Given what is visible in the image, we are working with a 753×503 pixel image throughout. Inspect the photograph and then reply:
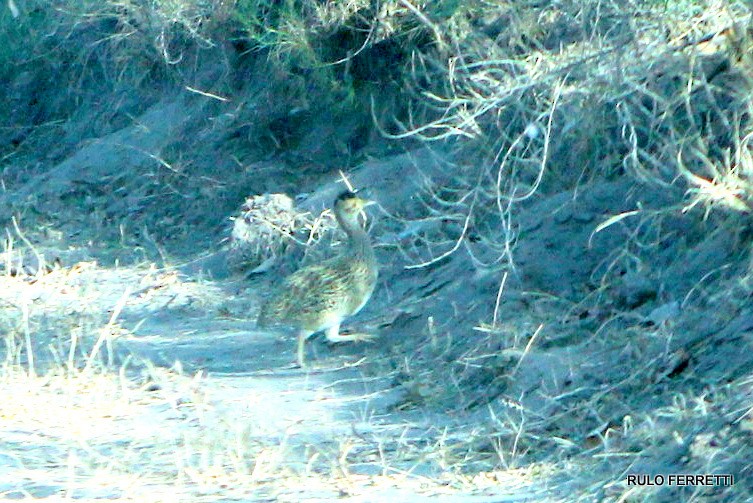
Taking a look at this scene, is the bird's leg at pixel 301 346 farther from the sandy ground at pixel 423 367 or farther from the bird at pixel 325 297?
the sandy ground at pixel 423 367

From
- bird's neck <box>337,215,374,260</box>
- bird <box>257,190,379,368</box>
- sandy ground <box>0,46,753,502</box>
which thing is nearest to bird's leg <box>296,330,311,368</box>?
bird <box>257,190,379,368</box>

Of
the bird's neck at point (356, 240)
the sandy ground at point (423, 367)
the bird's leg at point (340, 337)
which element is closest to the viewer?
the sandy ground at point (423, 367)

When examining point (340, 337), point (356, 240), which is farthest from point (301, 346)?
point (356, 240)

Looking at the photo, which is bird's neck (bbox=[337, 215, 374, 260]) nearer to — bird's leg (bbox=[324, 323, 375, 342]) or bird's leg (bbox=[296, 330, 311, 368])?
bird's leg (bbox=[324, 323, 375, 342])

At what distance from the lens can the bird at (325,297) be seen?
319 inches

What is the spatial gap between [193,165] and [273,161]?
43.0 inches

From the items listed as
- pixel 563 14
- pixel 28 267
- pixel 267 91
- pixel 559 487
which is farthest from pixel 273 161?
pixel 559 487

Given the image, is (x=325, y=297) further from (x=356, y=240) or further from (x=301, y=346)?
(x=356, y=240)

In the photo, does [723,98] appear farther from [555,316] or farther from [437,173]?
[437,173]

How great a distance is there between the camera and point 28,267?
11594mm

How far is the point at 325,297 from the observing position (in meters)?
8.13

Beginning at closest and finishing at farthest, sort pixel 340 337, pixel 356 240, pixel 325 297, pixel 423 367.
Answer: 1. pixel 423 367
2. pixel 325 297
3. pixel 340 337
4. pixel 356 240

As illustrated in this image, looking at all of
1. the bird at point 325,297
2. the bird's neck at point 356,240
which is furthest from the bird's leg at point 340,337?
the bird's neck at point 356,240

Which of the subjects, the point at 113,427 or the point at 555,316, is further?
the point at 555,316
